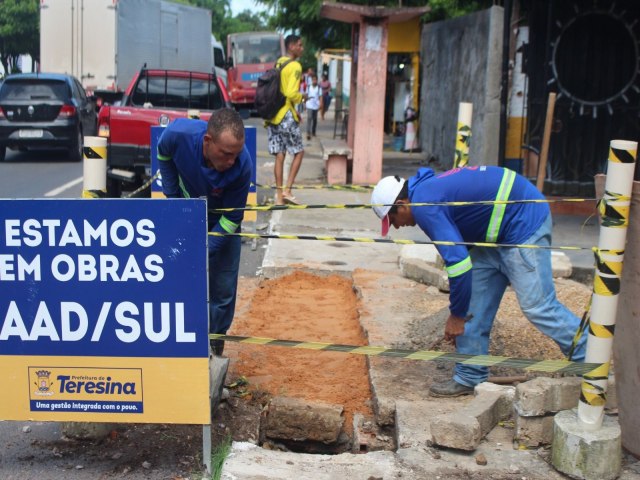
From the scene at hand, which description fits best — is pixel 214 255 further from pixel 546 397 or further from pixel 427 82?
pixel 427 82

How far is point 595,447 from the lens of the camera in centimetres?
396

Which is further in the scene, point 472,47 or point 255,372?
point 472,47

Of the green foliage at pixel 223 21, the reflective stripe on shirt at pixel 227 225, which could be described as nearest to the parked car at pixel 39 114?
the reflective stripe on shirt at pixel 227 225

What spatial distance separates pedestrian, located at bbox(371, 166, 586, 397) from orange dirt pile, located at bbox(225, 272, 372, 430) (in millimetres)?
746

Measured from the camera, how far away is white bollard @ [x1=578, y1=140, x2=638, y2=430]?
3959 millimetres

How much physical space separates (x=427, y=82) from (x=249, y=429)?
1634 cm

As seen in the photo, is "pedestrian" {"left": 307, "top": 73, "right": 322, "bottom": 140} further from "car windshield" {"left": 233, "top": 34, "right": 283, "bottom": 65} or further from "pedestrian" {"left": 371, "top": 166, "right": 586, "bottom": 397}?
"pedestrian" {"left": 371, "top": 166, "right": 586, "bottom": 397}

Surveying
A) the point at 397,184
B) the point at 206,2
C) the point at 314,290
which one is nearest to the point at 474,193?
the point at 397,184

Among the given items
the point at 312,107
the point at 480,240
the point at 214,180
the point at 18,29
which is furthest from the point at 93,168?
the point at 18,29

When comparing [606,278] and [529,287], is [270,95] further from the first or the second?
[606,278]

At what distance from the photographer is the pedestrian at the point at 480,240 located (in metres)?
4.50

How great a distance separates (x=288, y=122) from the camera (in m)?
11.6

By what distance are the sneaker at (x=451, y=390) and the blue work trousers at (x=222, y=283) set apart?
1.32 metres

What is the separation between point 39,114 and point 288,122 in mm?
7821
